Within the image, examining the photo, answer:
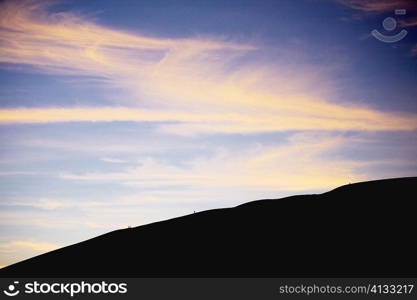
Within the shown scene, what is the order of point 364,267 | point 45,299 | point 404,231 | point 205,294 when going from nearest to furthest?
1. point 45,299
2. point 205,294
3. point 364,267
4. point 404,231

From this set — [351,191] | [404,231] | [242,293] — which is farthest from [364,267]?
[351,191]

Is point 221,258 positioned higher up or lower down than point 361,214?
lower down

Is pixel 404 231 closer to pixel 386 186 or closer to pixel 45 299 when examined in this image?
pixel 386 186

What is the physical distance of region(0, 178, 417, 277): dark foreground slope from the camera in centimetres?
2721

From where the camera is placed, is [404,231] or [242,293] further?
[404,231]

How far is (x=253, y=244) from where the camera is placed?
32344 millimetres

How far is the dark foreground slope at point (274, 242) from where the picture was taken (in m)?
27.2

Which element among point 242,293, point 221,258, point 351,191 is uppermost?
point 351,191

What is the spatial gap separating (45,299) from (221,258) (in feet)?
44.3

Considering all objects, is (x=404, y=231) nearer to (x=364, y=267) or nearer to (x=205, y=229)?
(x=364, y=267)

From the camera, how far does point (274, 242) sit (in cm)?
3200

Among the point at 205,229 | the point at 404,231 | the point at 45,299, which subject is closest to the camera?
the point at 45,299

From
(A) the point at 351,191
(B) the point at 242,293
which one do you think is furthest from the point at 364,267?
(A) the point at 351,191

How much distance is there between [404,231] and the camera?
2925 cm
